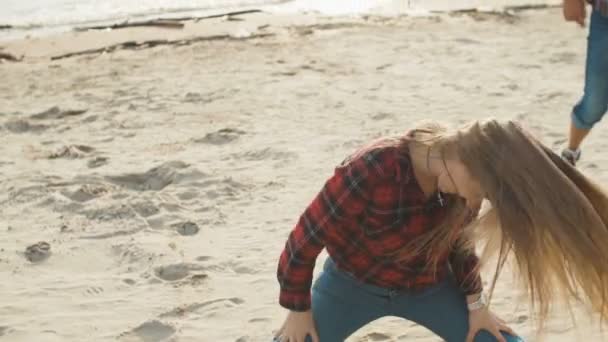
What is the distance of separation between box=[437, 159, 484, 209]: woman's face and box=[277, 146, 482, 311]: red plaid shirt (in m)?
0.11

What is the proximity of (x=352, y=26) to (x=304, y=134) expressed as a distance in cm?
297

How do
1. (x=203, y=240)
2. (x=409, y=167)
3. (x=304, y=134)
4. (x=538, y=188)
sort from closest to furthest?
(x=538, y=188) < (x=409, y=167) < (x=203, y=240) < (x=304, y=134)

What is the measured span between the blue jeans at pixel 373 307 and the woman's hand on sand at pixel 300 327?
25 millimetres

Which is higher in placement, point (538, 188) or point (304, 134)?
point (538, 188)

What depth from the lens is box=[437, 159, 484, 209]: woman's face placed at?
2.30 metres

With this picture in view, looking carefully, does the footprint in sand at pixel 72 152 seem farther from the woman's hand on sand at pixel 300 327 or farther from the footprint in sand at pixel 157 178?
the woman's hand on sand at pixel 300 327

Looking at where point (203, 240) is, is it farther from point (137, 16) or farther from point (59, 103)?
point (137, 16)

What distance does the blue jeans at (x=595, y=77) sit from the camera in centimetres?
411

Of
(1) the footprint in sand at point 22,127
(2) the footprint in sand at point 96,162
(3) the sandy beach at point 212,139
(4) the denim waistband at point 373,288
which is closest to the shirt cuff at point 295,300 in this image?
→ (4) the denim waistband at point 373,288

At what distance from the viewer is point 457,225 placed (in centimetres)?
251

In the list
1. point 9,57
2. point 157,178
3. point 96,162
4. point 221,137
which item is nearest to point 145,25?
point 9,57

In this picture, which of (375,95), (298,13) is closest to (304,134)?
(375,95)

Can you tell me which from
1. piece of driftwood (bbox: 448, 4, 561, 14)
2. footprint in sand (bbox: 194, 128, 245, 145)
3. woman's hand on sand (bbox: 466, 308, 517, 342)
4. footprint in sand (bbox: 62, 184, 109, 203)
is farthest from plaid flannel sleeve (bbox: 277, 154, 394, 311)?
piece of driftwood (bbox: 448, 4, 561, 14)

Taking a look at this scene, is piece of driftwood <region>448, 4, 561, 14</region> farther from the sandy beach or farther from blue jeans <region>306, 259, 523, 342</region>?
blue jeans <region>306, 259, 523, 342</region>
